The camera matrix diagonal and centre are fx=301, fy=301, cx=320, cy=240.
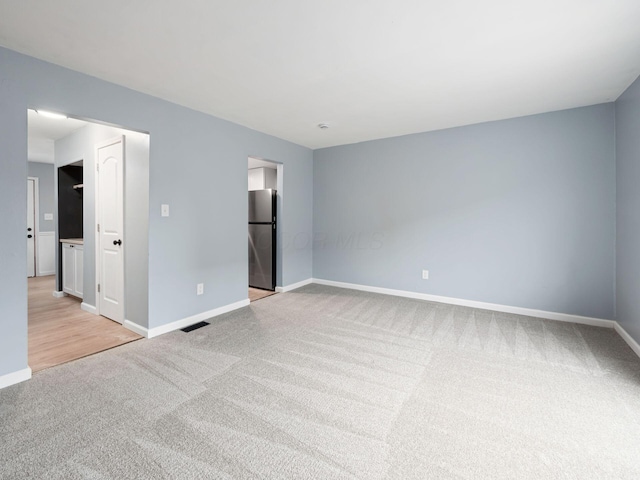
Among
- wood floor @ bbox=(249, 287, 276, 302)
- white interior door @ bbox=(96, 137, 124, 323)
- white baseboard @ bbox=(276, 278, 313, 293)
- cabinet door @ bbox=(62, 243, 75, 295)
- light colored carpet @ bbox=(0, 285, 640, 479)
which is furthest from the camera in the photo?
white baseboard @ bbox=(276, 278, 313, 293)

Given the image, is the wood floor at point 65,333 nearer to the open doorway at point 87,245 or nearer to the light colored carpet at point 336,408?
the open doorway at point 87,245

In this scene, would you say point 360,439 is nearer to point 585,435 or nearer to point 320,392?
point 320,392

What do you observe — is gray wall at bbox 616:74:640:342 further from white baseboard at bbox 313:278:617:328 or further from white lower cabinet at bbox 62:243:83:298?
white lower cabinet at bbox 62:243:83:298

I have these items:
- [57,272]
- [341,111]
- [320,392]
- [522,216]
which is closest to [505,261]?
[522,216]

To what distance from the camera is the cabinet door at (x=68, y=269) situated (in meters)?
4.35

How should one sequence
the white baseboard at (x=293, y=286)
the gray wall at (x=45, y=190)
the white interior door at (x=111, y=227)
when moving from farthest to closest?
1. the gray wall at (x=45, y=190)
2. the white baseboard at (x=293, y=286)
3. the white interior door at (x=111, y=227)

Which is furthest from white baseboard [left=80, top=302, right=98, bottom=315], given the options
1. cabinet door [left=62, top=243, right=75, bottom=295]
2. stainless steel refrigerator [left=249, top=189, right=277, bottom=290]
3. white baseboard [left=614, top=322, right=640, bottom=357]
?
white baseboard [left=614, top=322, right=640, bottom=357]

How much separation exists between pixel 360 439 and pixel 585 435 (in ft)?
4.07

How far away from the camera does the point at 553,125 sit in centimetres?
343

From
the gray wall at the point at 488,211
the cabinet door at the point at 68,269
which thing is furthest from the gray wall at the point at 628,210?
the cabinet door at the point at 68,269

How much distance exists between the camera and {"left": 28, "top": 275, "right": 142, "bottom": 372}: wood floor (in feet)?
8.50

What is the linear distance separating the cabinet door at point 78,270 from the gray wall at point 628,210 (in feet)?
20.4

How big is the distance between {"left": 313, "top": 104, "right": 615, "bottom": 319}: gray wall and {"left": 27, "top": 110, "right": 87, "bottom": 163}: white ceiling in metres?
3.50

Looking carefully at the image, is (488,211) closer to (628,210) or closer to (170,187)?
(628,210)
